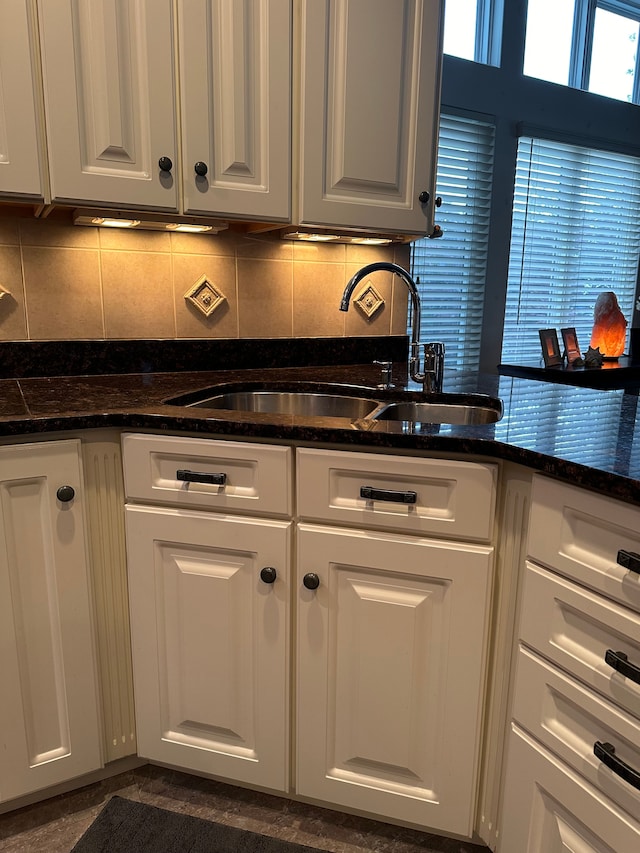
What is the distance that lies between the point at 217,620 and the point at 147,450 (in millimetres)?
394

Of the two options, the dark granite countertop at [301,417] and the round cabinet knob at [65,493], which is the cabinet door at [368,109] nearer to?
the dark granite countertop at [301,417]

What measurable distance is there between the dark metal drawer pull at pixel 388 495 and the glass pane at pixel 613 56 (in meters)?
3.07

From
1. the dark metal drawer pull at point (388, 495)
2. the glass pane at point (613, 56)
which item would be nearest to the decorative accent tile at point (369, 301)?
the dark metal drawer pull at point (388, 495)

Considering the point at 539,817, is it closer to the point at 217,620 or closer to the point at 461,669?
the point at 461,669

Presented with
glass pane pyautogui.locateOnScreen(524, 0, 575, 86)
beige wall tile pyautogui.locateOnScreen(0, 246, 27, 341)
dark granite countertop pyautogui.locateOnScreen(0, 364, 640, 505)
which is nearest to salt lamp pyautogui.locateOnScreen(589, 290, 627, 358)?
glass pane pyautogui.locateOnScreen(524, 0, 575, 86)

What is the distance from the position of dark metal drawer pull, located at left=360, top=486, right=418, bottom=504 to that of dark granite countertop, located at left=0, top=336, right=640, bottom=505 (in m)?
0.08

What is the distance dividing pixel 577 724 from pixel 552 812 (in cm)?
19

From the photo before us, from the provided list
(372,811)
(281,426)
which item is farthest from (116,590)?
(372,811)

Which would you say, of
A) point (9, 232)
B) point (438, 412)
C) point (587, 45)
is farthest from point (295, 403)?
point (587, 45)

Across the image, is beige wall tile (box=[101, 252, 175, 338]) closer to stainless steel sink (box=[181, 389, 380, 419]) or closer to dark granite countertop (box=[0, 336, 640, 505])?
dark granite countertop (box=[0, 336, 640, 505])

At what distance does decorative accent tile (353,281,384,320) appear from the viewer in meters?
2.16

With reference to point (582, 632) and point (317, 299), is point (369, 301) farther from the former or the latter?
point (582, 632)

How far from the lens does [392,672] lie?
1.24 meters

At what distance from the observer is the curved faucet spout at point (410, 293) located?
1.53 m
